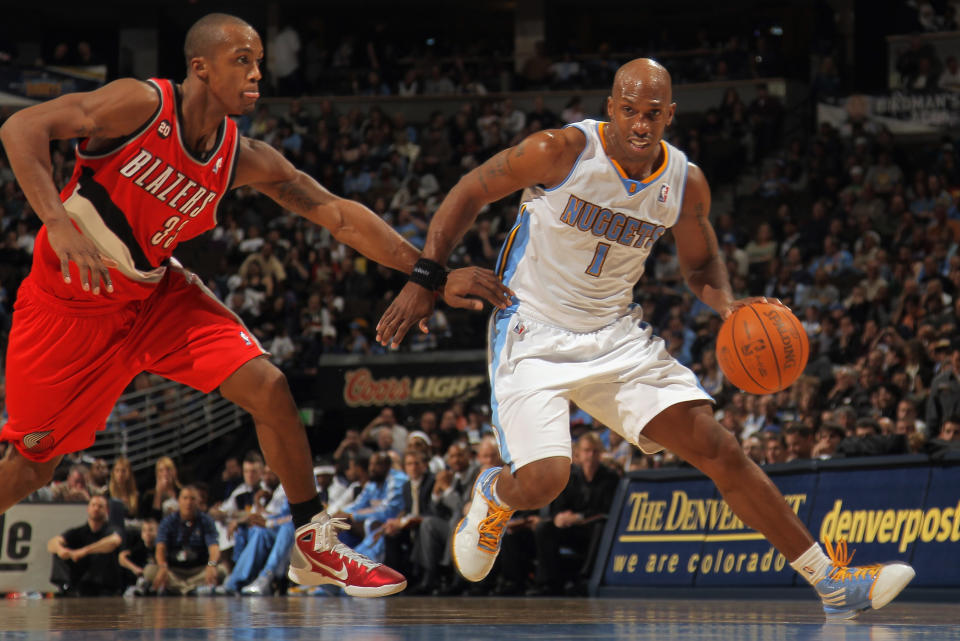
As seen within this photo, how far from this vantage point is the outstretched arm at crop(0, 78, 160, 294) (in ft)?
13.5

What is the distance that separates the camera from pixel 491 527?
5.07m

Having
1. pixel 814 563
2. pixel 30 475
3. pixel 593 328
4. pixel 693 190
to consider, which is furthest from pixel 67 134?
pixel 814 563

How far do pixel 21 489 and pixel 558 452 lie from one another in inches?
82.1

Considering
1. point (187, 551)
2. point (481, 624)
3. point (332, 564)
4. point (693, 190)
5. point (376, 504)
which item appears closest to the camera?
point (481, 624)

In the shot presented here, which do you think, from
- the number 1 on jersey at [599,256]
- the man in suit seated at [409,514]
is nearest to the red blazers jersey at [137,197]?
the number 1 on jersey at [599,256]

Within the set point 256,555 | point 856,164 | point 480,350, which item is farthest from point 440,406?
point 856,164

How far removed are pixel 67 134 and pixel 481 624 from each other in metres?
2.30

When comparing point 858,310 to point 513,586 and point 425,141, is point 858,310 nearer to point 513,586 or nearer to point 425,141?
point 513,586

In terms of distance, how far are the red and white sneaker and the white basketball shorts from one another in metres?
0.68

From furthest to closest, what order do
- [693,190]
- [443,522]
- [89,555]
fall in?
1. [89,555]
2. [443,522]
3. [693,190]

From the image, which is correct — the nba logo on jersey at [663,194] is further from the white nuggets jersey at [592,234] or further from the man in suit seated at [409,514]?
the man in suit seated at [409,514]

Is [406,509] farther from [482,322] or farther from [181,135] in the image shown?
[181,135]

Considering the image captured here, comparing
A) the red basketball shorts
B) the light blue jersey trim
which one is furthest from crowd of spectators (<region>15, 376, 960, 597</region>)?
the red basketball shorts

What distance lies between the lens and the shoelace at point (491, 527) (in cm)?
505
